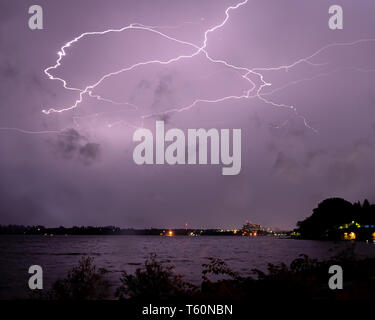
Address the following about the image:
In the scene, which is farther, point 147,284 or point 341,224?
point 341,224

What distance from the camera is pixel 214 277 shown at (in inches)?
1259

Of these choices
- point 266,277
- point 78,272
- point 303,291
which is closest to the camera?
point 303,291

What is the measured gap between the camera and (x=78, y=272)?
33.4 ft

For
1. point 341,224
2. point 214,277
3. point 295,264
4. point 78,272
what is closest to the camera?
point 78,272
